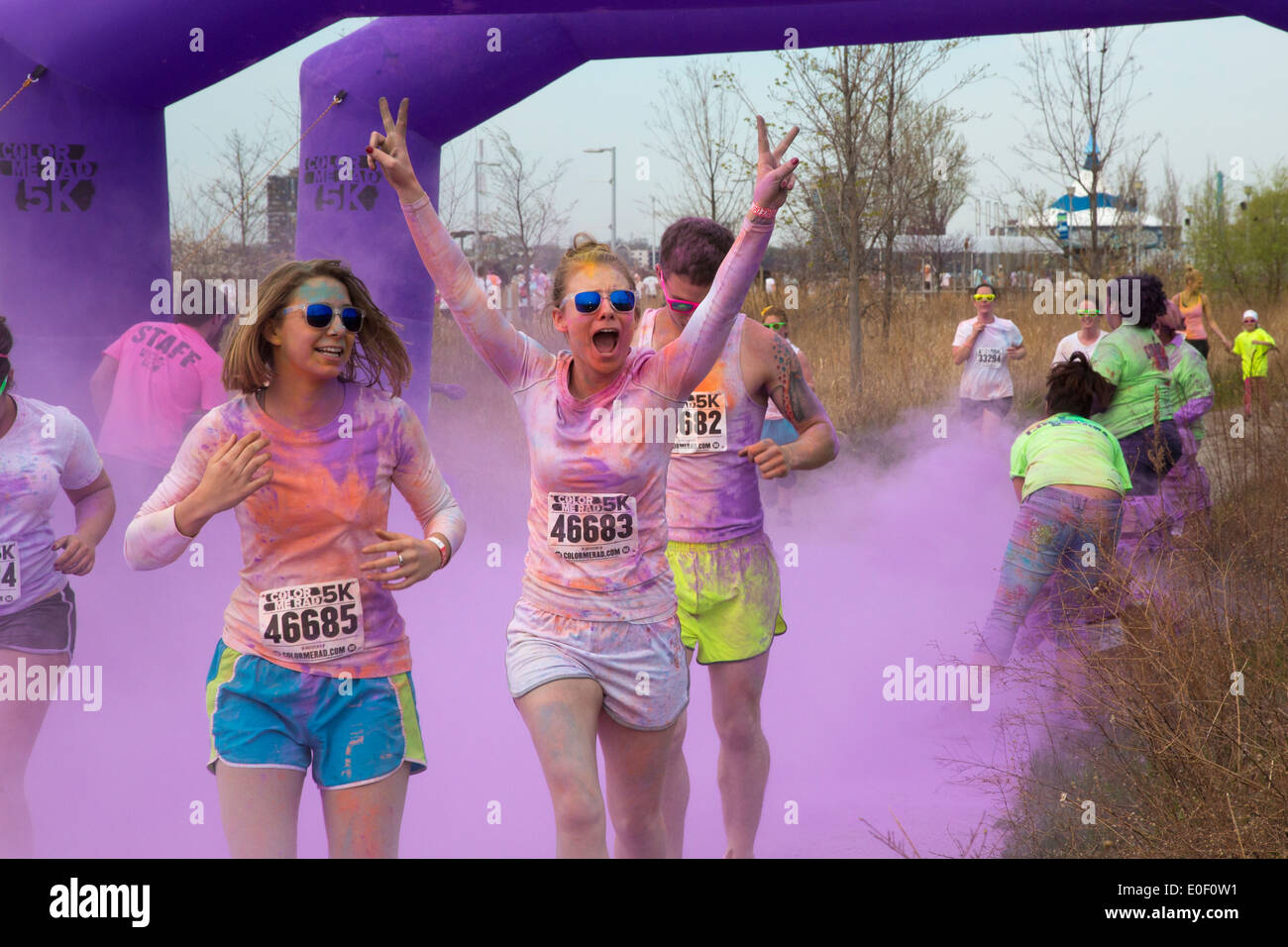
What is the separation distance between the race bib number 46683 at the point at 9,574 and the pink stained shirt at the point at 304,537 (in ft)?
3.48

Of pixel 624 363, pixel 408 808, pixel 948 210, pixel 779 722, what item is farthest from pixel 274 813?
pixel 948 210

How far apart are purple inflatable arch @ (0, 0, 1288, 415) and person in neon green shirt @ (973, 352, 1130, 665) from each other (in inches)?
68.8

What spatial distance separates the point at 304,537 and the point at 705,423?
145 cm

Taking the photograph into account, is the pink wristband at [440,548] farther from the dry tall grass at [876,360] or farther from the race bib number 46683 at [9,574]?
the dry tall grass at [876,360]

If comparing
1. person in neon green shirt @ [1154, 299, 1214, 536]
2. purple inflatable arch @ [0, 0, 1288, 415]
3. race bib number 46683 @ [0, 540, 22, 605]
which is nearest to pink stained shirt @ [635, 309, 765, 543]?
race bib number 46683 @ [0, 540, 22, 605]

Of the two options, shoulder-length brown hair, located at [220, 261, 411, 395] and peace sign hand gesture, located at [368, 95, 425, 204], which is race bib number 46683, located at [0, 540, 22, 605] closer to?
shoulder-length brown hair, located at [220, 261, 411, 395]

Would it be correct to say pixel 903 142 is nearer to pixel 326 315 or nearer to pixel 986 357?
pixel 986 357

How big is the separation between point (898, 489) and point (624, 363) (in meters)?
6.83

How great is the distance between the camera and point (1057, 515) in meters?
5.02

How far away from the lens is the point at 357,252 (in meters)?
6.45

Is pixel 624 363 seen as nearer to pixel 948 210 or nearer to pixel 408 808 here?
pixel 408 808

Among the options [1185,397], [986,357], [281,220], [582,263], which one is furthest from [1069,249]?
[582,263]

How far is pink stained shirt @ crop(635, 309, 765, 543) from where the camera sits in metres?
4.04

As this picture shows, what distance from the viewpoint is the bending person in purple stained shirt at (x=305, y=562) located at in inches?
111
